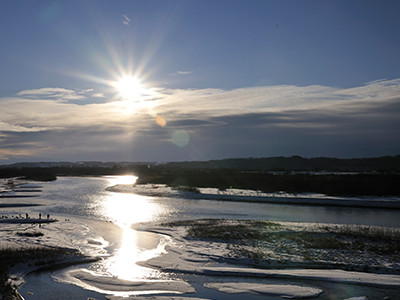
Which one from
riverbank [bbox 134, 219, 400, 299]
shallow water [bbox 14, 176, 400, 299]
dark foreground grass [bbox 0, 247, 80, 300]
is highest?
dark foreground grass [bbox 0, 247, 80, 300]

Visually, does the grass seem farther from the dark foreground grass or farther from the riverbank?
the dark foreground grass

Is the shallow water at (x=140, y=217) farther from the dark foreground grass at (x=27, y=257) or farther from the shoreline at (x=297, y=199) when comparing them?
the shoreline at (x=297, y=199)

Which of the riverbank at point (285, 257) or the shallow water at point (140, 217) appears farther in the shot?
the shallow water at point (140, 217)

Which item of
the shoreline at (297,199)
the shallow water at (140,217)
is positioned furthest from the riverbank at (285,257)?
the shoreline at (297,199)

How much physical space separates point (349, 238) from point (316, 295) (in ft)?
30.9

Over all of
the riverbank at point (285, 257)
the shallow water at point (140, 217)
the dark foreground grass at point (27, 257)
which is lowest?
the shallow water at point (140, 217)

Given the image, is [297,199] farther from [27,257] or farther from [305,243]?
[27,257]

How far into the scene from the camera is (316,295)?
11484mm

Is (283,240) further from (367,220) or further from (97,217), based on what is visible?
(97,217)

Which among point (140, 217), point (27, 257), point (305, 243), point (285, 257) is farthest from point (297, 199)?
point (27, 257)

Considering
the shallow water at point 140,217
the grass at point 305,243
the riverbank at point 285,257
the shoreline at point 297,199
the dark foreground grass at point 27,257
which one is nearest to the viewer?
the dark foreground grass at point 27,257

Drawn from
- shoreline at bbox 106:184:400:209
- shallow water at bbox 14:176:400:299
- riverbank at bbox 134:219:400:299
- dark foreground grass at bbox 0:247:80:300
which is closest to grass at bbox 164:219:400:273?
riverbank at bbox 134:219:400:299

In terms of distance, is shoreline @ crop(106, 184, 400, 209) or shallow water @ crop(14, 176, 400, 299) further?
shoreline @ crop(106, 184, 400, 209)

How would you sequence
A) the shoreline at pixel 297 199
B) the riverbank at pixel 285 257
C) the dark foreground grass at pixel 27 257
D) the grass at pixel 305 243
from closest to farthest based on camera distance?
the dark foreground grass at pixel 27 257 < the riverbank at pixel 285 257 < the grass at pixel 305 243 < the shoreline at pixel 297 199
